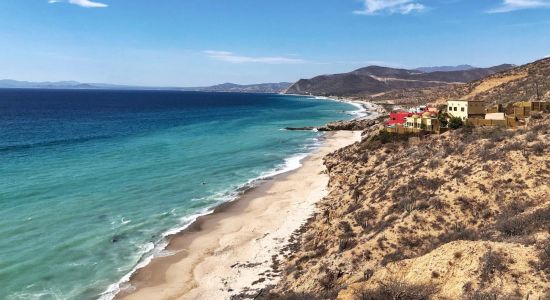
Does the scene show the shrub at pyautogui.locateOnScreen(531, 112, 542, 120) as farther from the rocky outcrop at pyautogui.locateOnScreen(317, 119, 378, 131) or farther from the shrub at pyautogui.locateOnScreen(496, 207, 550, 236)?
the rocky outcrop at pyautogui.locateOnScreen(317, 119, 378, 131)

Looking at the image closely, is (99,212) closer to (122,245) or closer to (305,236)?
(122,245)

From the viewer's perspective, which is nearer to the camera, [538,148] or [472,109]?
[538,148]

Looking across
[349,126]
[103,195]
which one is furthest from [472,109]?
[349,126]

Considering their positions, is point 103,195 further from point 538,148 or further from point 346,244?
point 538,148

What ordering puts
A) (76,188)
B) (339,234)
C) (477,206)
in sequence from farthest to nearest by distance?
(76,188) < (339,234) < (477,206)

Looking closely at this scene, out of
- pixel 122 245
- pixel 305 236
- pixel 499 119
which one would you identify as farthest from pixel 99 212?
pixel 499 119

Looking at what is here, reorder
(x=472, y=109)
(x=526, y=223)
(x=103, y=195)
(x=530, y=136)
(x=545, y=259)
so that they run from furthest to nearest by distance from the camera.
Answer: (x=472, y=109) < (x=103, y=195) < (x=530, y=136) < (x=526, y=223) < (x=545, y=259)
